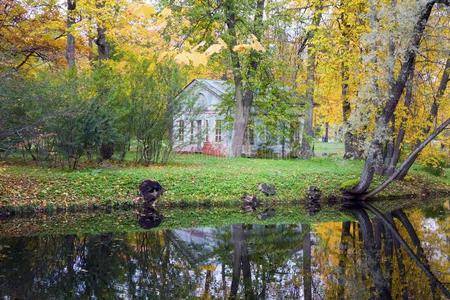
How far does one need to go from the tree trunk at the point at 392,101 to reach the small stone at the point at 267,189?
2702 mm

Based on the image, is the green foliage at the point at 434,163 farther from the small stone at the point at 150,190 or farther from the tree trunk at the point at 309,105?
the small stone at the point at 150,190

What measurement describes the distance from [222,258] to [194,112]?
31.6 feet

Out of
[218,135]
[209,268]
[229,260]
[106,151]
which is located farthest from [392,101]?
[218,135]

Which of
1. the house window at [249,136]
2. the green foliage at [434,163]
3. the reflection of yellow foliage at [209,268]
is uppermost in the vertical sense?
the house window at [249,136]

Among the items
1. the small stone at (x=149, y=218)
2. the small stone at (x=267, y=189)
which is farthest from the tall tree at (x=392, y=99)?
the small stone at (x=149, y=218)

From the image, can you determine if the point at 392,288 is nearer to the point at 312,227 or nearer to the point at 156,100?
the point at 312,227

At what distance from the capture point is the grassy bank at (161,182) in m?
12.0

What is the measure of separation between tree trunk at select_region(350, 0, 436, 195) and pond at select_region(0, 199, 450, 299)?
8.26 ft

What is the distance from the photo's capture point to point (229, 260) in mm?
7719

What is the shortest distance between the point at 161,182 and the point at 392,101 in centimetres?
694

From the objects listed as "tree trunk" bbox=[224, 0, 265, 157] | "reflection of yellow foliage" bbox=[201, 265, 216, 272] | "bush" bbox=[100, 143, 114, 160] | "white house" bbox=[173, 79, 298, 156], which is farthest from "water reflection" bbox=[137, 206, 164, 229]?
"white house" bbox=[173, 79, 298, 156]

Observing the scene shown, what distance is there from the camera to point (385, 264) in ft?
23.8

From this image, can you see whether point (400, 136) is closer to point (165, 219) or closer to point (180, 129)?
point (180, 129)

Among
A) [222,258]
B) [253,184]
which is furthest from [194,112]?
[222,258]
